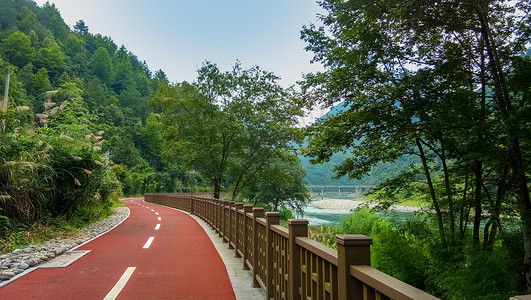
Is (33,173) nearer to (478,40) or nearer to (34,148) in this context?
(34,148)

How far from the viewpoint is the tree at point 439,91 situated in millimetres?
5918

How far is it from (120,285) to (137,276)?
0.59 metres

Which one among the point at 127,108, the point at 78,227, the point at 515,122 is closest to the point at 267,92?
the point at 78,227

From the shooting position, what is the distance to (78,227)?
12.3 m

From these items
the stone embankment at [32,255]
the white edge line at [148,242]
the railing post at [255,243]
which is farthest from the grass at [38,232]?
the railing post at [255,243]

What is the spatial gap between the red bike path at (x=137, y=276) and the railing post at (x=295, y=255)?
6.41 feet

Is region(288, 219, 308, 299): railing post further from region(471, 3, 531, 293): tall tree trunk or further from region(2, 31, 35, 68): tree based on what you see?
region(2, 31, 35, 68): tree

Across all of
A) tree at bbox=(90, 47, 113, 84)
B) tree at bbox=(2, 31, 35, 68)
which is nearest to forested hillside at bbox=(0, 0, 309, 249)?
tree at bbox=(2, 31, 35, 68)

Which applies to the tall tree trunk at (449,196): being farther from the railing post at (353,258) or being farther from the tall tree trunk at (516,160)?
the railing post at (353,258)

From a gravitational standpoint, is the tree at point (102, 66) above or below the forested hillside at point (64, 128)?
above

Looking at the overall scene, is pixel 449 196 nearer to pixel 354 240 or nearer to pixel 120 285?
pixel 354 240

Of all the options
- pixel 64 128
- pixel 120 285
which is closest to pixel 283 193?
pixel 64 128

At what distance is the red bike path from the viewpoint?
4980 mm

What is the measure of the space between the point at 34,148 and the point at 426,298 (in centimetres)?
1205
